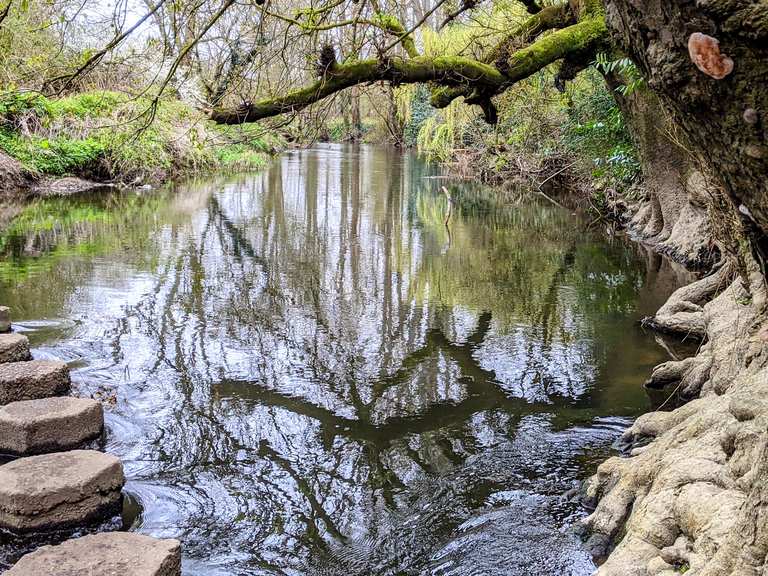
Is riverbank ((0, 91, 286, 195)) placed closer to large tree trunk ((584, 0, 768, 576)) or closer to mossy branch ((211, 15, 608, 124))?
mossy branch ((211, 15, 608, 124))

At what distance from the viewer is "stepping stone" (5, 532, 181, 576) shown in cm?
358

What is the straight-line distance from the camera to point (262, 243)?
1455 cm

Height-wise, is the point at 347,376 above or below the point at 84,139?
below

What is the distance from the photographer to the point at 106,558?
371 cm

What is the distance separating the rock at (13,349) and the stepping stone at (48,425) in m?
1.44

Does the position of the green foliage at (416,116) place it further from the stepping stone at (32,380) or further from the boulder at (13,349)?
the stepping stone at (32,380)

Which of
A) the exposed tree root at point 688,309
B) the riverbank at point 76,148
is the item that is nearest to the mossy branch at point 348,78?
the exposed tree root at point 688,309

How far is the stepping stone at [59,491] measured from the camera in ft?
14.4

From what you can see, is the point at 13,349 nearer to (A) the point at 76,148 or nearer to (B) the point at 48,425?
(B) the point at 48,425

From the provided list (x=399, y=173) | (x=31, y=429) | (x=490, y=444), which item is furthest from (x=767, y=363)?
(x=399, y=173)

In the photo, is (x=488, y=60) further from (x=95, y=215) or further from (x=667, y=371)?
(x=95, y=215)

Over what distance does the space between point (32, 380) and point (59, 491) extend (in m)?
1.96

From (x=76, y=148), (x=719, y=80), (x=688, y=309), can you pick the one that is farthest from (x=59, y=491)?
(x=76, y=148)

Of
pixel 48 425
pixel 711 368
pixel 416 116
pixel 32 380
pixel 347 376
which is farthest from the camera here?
pixel 416 116
